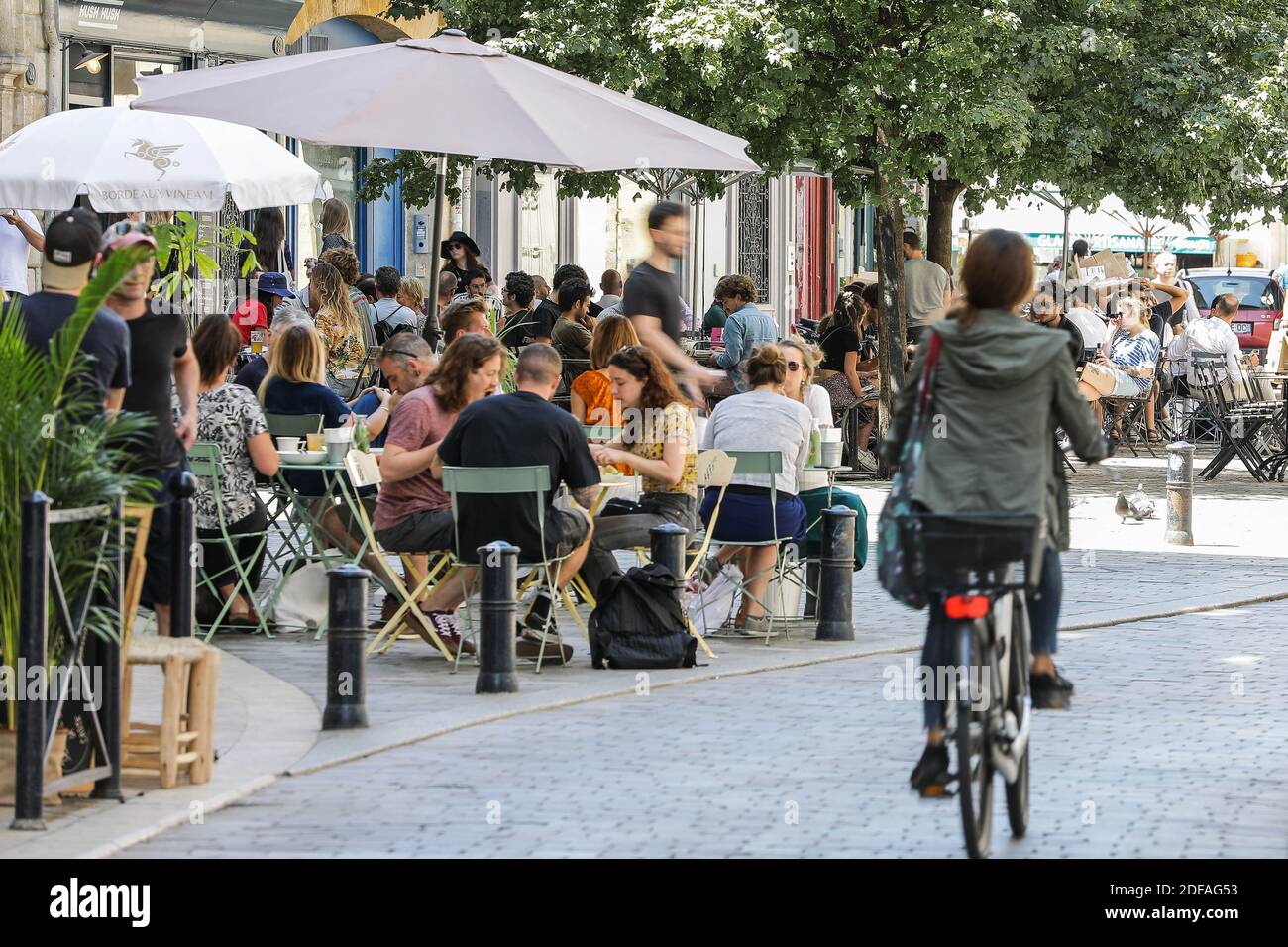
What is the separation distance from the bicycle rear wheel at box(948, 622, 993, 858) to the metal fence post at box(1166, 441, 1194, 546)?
9.72 metres

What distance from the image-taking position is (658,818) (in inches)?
274

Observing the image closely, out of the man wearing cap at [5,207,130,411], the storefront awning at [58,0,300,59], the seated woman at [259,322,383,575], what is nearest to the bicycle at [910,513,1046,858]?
the man wearing cap at [5,207,130,411]

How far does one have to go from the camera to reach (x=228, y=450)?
11.2 metres

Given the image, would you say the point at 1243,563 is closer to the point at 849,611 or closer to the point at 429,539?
the point at 849,611

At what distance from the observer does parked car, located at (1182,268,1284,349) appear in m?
37.9

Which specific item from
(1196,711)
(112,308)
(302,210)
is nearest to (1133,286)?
(302,210)

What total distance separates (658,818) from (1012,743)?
1109mm

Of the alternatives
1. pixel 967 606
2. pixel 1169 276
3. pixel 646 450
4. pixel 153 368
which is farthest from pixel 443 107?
pixel 1169 276

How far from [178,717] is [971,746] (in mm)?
2636

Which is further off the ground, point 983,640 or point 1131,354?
point 1131,354

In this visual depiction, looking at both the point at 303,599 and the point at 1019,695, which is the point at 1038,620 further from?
the point at 303,599

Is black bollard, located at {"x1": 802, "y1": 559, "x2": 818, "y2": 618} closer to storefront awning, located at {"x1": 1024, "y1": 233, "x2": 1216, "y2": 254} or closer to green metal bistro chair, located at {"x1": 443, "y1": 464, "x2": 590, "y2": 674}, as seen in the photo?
green metal bistro chair, located at {"x1": 443, "y1": 464, "x2": 590, "y2": 674}

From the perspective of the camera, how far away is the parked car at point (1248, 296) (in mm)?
37875

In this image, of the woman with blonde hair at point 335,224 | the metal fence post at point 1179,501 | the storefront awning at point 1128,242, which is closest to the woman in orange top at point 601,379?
the metal fence post at point 1179,501
